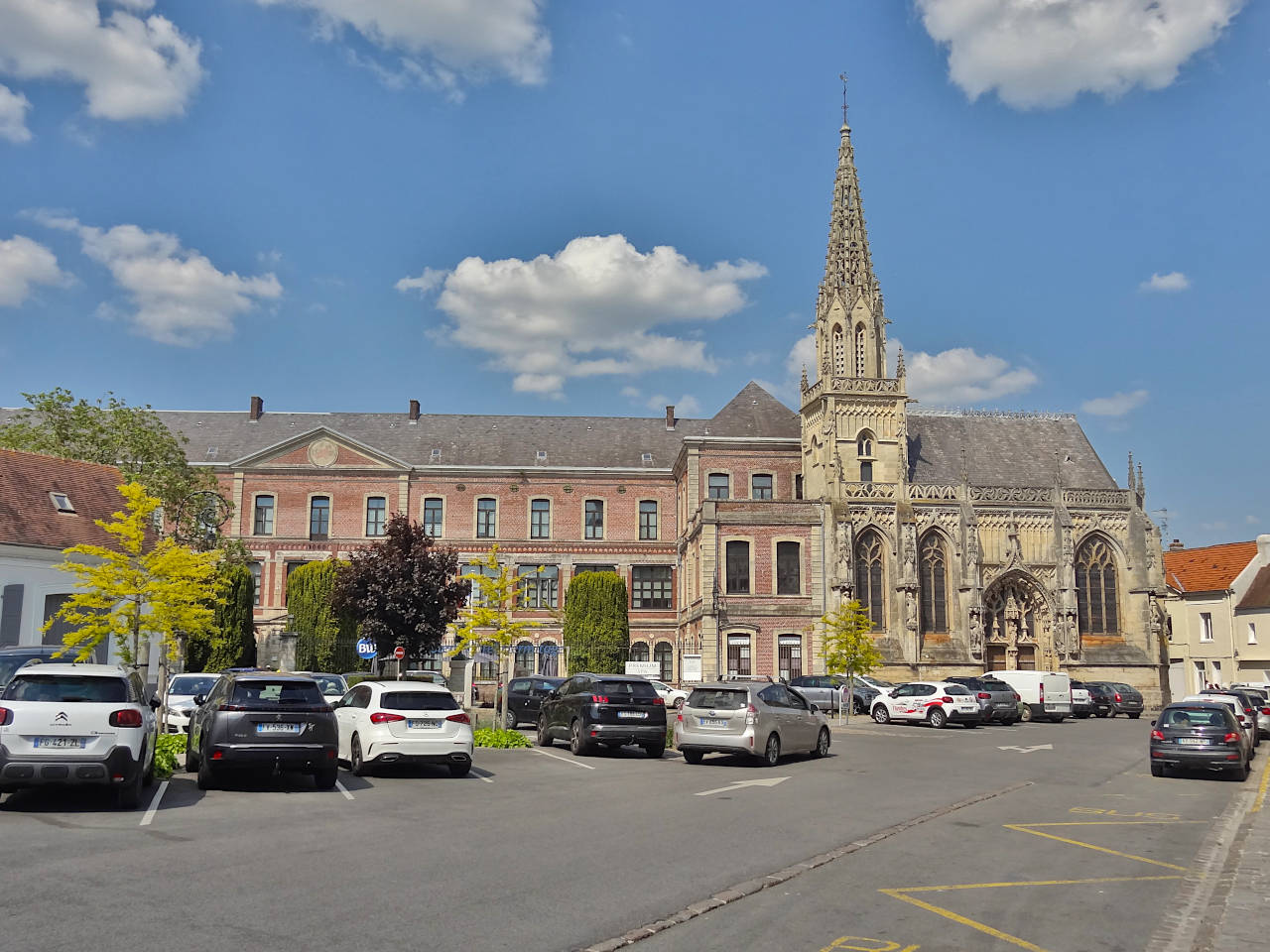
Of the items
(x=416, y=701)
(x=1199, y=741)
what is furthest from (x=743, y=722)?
(x=1199, y=741)

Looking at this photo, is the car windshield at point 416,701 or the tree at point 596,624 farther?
the tree at point 596,624

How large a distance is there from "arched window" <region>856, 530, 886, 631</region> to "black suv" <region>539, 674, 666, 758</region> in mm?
27105

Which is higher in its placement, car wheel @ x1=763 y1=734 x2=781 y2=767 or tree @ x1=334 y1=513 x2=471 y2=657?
tree @ x1=334 y1=513 x2=471 y2=657

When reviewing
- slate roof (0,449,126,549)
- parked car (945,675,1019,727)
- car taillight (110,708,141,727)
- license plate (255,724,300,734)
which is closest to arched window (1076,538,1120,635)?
parked car (945,675,1019,727)

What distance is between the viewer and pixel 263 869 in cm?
903

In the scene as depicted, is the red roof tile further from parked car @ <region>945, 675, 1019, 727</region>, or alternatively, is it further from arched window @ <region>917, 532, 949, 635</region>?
parked car @ <region>945, 675, 1019, 727</region>

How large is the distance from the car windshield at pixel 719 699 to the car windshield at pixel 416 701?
5529 millimetres

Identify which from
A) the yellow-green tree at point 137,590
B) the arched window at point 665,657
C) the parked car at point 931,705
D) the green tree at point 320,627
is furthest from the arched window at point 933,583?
the yellow-green tree at point 137,590

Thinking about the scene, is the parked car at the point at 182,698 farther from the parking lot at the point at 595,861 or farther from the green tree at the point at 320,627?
the green tree at the point at 320,627

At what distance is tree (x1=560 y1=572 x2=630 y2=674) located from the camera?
47.3 metres

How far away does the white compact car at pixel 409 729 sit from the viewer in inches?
→ 647

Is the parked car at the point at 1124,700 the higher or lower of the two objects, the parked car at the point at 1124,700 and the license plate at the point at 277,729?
the lower

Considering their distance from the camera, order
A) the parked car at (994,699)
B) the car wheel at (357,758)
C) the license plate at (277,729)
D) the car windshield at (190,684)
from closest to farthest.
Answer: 1. the license plate at (277,729)
2. the car wheel at (357,758)
3. the car windshield at (190,684)
4. the parked car at (994,699)

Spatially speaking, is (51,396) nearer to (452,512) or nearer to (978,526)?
(452,512)
